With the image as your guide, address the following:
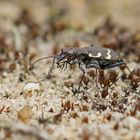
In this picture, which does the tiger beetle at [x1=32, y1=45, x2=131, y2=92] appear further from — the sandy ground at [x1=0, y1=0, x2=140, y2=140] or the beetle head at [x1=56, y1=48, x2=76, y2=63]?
the sandy ground at [x1=0, y1=0, x2=140, y2=140]

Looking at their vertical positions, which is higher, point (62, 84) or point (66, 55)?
point (66, 55)

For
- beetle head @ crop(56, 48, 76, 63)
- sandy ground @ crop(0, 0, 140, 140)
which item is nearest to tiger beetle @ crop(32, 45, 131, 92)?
beetle head @ crop(56, 48, 76, 63)

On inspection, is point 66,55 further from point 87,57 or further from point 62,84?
point 62,84

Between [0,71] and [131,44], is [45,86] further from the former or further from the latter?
[131,44]

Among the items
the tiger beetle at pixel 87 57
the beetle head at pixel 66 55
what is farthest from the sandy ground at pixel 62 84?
the beetle head at pixel 66 55

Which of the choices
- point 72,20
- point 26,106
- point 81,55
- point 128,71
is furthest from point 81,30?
point 26,106

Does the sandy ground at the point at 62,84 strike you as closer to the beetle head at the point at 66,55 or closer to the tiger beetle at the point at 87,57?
the tiger beetle at the point at 87,57

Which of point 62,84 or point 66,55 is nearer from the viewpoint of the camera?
point 66,55

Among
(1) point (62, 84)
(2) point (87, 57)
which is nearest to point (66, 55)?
(2) point (87, 57)
